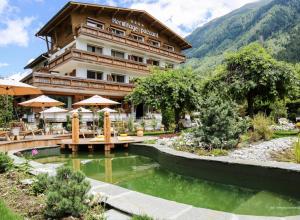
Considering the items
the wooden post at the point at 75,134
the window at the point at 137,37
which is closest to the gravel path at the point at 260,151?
the wooden post at the point at 75,134

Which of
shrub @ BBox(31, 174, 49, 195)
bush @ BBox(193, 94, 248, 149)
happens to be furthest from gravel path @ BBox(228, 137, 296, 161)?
shrub @ BBox(31, 174, 49, 195)

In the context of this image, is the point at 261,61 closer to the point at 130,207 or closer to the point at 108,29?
the point at 130,207

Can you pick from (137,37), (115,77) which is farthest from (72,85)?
(137,37)

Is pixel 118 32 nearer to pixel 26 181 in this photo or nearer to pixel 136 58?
pixel 136 58

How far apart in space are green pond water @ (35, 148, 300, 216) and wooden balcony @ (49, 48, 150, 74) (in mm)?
15686

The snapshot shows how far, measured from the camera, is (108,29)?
31.1 m

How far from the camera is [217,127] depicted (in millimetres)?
10492

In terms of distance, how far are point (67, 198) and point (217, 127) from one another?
23.9 ft

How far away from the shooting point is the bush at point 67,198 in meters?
3.96

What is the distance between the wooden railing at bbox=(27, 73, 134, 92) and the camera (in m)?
22.8


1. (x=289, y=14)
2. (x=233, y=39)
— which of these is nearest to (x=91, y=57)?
(x=289, y=14)

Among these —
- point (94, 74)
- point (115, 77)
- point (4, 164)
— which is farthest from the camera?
point (115, 77)

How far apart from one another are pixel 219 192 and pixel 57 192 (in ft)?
13.9

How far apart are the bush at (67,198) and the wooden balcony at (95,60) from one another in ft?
73.9
